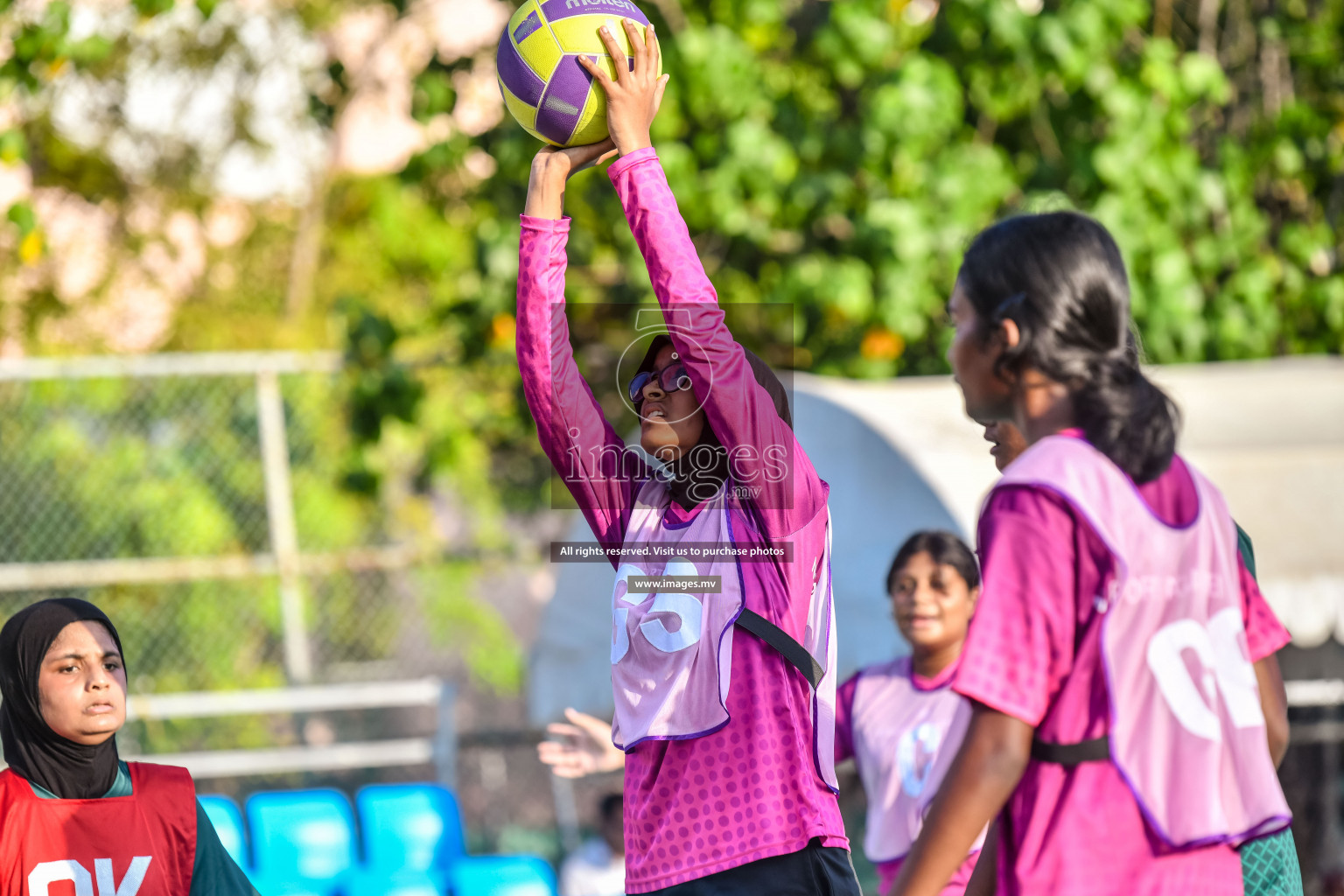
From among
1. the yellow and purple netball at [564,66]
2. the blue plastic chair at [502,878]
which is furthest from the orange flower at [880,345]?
the yellow and purple netball at [564,66]

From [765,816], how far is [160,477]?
6317 millimetres

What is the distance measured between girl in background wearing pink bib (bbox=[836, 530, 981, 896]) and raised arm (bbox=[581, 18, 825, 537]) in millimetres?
1282

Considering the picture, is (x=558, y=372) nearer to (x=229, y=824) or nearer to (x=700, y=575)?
(x=700, y=575)

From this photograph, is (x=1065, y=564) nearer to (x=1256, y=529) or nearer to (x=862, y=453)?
(x=862, y=453)

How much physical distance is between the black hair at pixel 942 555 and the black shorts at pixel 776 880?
1.47 m

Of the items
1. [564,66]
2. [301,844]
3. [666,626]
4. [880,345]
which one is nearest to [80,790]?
[666,626]

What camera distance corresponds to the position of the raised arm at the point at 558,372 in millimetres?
2684

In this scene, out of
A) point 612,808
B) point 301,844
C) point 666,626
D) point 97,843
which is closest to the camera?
point 666,626

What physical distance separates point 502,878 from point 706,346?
424cm

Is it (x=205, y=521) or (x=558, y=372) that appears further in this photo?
(x=205, y=521)

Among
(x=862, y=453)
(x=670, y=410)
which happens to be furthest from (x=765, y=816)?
(x=862, y=453)

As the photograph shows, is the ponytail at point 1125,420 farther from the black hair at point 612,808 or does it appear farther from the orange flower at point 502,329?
the orange flower at point 502,329

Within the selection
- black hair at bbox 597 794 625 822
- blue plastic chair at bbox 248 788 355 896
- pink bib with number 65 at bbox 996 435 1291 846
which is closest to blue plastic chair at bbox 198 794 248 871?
blue plastic chair at bbox 248 788 355 896

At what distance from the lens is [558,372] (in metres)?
2.72
